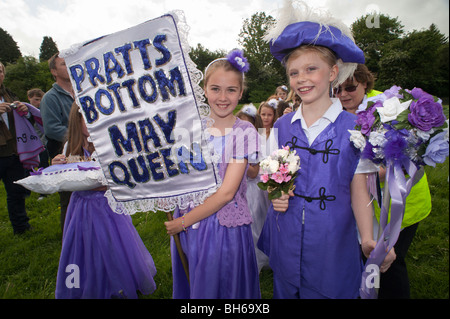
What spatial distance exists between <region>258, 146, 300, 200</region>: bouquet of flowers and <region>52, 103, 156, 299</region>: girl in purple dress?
184 cm

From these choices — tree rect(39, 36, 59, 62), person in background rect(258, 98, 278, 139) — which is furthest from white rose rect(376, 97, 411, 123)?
tree rect(39, 36, 59, 62)

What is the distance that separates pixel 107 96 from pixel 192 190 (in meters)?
0.82

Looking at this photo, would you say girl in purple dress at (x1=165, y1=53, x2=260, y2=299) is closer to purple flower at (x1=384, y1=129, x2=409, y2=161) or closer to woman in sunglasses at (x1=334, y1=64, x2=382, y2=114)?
purple flower at (x1=384, y1=129, x2=409, y2=161)

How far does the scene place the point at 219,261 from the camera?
1.92 m

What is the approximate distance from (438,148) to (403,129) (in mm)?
187

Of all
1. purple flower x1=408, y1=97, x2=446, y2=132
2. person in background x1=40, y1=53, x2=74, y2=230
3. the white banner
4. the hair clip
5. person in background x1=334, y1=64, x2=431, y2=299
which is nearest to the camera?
purple flower x1=408, y1=97, x2=446, y2=132

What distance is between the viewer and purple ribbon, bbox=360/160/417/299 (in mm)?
1574

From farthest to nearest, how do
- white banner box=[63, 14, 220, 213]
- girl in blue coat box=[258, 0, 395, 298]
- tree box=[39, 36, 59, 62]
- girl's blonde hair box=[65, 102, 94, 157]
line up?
tree box=[39, 36, 59, 62] < girl's blonde hair box=[65, 102, 94, 157] < girl in blue coat box=[258, 0, 395, 298] < white banner box=[63, 14, 220, 213]

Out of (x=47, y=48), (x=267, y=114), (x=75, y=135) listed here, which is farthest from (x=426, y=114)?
(x=47, y=48)

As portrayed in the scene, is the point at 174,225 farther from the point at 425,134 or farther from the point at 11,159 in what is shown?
the point at 11,159

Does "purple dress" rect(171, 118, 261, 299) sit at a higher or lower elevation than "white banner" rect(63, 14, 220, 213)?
lower

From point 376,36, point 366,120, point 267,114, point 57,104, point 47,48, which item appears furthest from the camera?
point 47,48

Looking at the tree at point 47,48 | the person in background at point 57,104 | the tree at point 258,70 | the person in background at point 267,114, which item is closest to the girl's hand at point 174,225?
the person in background at point 57,104

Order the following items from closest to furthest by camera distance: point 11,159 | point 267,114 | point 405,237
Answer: point 405,237 < point 11,159 < point 267,114
